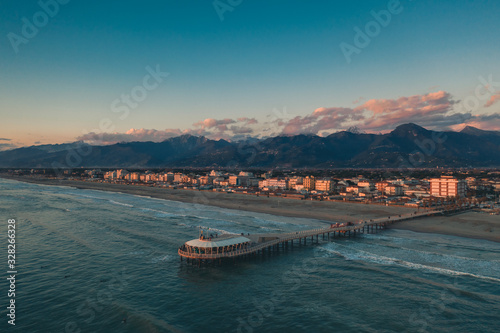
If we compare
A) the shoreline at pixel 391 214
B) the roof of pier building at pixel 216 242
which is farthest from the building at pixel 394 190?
the roof of pier building at pixel 216 242

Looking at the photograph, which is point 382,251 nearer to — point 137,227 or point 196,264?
point 196,264

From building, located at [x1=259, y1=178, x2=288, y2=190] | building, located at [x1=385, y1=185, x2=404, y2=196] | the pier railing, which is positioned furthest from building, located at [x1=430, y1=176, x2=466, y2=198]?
building, located at [x1=259, y1=178, x2=288, y2=190]

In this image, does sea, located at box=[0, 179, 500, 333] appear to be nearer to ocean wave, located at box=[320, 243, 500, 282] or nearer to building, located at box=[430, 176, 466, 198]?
ocean wave, located at box=[320, 243, 500, 282]

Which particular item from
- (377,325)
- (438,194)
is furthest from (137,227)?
(438,194)

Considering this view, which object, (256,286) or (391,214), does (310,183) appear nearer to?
(391,214)

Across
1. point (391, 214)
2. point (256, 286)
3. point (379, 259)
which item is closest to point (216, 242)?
point (256, 286)
